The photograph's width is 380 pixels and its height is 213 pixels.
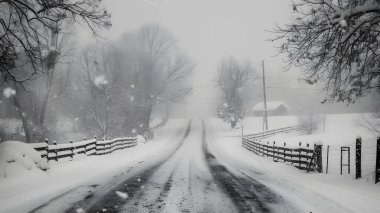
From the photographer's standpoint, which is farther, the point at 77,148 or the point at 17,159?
the point at 77,148

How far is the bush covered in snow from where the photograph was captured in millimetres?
10773

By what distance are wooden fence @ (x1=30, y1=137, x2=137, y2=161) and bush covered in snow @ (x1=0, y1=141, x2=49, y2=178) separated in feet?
2.69

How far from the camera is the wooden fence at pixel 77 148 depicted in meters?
13.6

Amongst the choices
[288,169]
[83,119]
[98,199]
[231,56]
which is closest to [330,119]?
[231,56]

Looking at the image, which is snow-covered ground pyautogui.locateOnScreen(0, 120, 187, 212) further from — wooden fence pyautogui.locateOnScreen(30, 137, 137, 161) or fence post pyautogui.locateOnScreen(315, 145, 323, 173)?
fence post pyautogui.locateOnScreen(315, 145, 323, 173)

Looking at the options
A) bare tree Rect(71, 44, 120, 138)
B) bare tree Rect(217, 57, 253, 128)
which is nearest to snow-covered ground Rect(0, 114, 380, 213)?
bare tree Rect(71, 44, 120, 138)

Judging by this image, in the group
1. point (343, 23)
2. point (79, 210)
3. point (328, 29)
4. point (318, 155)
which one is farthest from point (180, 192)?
point (318, 155)

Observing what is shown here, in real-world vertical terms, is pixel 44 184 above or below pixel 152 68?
below

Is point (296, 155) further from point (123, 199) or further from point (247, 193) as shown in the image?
point (123, 199)

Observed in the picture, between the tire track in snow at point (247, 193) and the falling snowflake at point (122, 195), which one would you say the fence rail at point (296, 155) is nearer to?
the tire track in snow at point (247, 193)

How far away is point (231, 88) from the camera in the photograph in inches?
2442

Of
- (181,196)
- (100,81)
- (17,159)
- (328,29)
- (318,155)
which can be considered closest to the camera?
(181,196)

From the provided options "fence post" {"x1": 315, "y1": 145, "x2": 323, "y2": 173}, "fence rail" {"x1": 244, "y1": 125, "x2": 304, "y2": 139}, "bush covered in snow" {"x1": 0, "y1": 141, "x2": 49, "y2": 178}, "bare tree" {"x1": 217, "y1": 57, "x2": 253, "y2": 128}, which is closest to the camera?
"bush covered in snow" {"x1": 0, "y1": 141, "x2": 49, "y2": 178}

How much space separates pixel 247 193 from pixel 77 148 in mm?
11114
